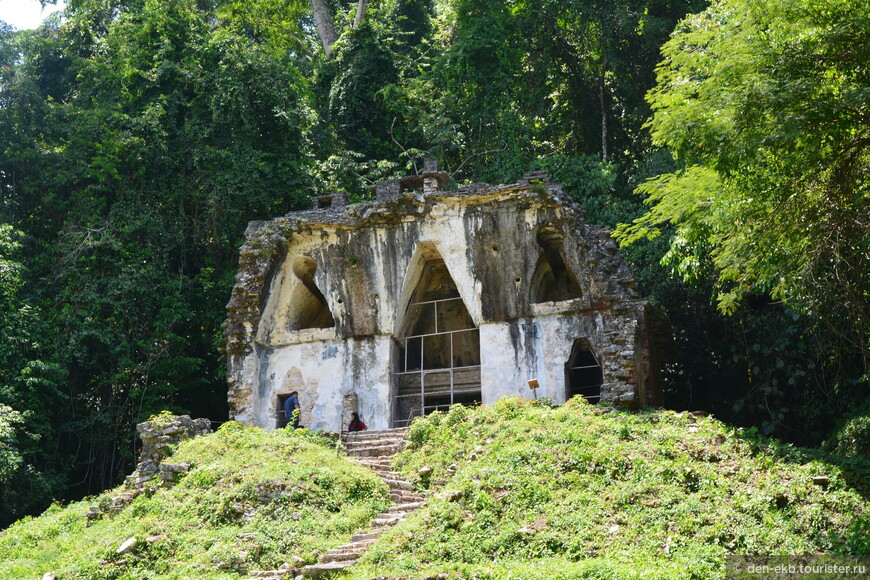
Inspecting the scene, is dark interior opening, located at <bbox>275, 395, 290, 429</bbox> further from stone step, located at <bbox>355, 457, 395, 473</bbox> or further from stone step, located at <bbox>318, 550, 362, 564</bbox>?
stone step, located at <bbox>318, 550, 362, 564</bbox>

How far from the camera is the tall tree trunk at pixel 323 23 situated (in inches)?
1324

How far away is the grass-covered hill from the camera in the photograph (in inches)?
472

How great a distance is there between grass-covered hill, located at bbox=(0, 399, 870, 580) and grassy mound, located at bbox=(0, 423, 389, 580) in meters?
0.03

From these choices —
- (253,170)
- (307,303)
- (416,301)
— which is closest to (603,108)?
(416,301)

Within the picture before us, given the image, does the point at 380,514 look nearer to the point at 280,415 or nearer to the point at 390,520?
the point at 390,520

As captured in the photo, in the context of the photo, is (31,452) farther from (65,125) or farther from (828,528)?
(828,528)

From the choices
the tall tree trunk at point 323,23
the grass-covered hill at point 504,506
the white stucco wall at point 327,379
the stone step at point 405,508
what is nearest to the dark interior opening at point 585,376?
the grass-covered hill at point 504,506

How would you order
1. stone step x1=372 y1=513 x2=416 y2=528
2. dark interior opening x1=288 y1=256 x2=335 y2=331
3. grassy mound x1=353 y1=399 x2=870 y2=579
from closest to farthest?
1. grassy mound x1=353 y1=399 x2=870 y2=579
2. stone step x1=372 y1=513 x2=416 y2=528
3. dark interior opening x1=288 y1=256 x2=335 y2=331

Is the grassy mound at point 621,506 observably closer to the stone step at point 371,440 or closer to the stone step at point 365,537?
the stone step at point 365,537

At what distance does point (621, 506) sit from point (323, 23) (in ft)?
80.1

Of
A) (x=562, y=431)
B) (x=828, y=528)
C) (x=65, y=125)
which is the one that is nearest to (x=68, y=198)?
(x=65, y=125)

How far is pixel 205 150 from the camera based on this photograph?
86.0 feet

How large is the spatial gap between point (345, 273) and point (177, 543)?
30.9ft

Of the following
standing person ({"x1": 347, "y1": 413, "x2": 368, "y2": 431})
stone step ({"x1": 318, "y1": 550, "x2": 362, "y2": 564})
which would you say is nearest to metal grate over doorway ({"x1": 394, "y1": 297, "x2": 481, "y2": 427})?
standing person ({"x1": 347, "y1": 413, "x2": 368, "y2": 431})
